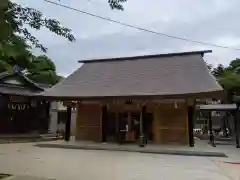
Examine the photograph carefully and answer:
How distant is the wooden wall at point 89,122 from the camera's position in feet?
66.2

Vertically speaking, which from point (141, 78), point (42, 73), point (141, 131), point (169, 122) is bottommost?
point (141, 131)

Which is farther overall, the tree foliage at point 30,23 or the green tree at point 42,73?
the green tree at point 42,73

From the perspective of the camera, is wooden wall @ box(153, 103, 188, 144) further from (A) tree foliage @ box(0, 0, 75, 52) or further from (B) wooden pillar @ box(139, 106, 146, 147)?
(A) tree foliage @ box(0, 0, 75, 52)

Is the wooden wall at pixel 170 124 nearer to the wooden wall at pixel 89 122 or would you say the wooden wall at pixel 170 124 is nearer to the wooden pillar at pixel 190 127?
the wooden pillar at pixel 190 127

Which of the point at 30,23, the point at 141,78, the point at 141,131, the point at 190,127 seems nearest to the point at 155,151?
the point at 141,131

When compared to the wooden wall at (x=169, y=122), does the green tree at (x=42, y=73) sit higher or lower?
higher

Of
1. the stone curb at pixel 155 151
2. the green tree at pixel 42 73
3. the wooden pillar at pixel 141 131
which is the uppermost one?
the green tree at pixel 42 73

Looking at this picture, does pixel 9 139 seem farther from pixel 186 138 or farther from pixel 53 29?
pixel 53 29

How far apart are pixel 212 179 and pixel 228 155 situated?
6.41m

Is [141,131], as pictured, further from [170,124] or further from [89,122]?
[89,122]

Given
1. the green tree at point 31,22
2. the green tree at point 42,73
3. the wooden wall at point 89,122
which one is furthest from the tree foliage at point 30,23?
the green tree at point 42,73

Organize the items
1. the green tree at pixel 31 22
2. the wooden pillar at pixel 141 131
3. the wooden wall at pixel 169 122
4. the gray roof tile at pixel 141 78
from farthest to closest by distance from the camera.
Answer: the wooden wall at pixel 169 122 → the gray roof tile at pixel 141 78 → the wooden pillar at pixel 141 131 → the green tree at pixel 31 22

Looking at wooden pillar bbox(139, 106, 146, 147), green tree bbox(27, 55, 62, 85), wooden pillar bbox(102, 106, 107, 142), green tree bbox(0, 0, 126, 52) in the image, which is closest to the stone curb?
wooden pillar bbox(139, 106, 146, 147)

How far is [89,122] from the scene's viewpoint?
66.9 ft
